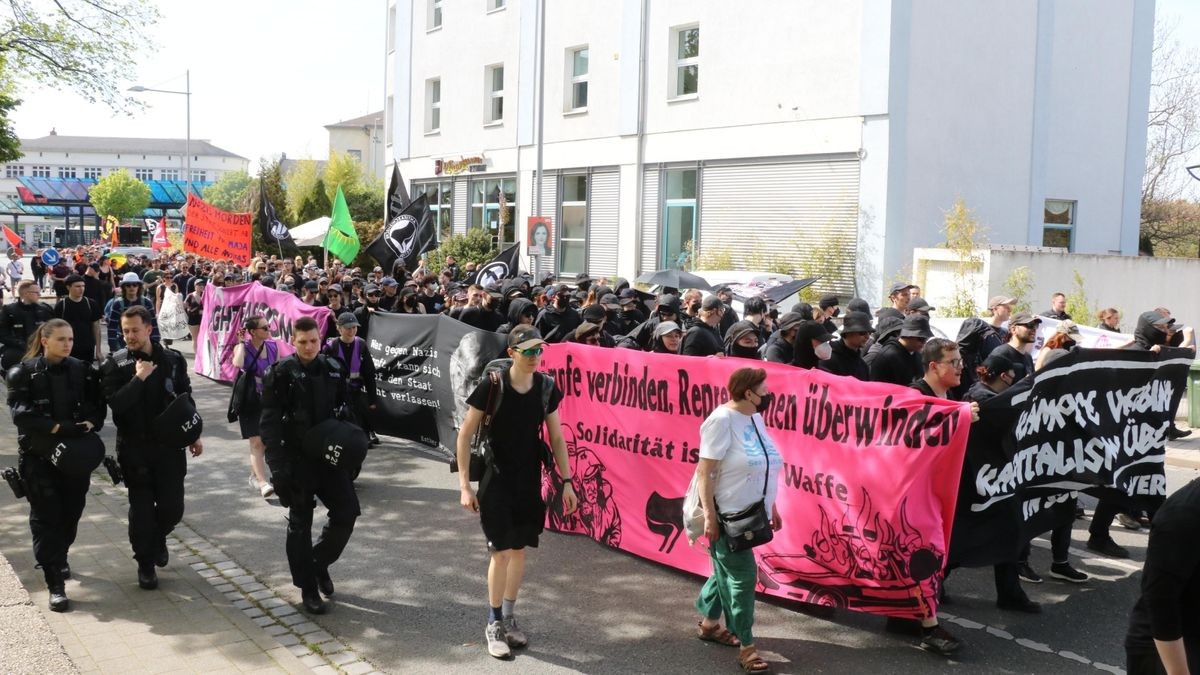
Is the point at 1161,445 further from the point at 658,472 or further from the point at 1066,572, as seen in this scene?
the point at 658,472

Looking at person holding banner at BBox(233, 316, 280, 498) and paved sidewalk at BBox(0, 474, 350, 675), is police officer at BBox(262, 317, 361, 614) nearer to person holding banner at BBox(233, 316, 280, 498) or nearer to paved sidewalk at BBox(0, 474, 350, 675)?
paved sidewalk at BBox(0, 474, 350, 675)

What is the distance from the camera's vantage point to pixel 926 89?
1995 cm

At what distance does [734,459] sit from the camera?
18.2 feet

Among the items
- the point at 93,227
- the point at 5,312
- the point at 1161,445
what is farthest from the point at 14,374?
the point at 93,227

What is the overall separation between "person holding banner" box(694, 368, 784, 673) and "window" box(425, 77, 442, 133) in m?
29.5

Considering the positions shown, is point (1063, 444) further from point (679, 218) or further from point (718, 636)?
point (679, 218)

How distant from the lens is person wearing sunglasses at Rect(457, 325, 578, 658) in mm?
5883

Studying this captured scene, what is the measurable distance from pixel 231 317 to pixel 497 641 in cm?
1132

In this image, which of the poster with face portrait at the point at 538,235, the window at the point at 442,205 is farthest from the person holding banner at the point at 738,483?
the window at the point at 442,205

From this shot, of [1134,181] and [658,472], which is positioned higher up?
[1134,181]

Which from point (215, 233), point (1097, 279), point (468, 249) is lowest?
point (1097, 279)

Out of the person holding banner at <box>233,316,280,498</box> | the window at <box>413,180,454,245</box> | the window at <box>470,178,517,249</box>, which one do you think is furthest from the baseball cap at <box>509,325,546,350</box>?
the window at <box>413,180,454,245</box>

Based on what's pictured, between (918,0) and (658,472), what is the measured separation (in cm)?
1490

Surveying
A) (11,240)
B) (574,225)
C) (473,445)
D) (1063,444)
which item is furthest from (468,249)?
(473,445)
